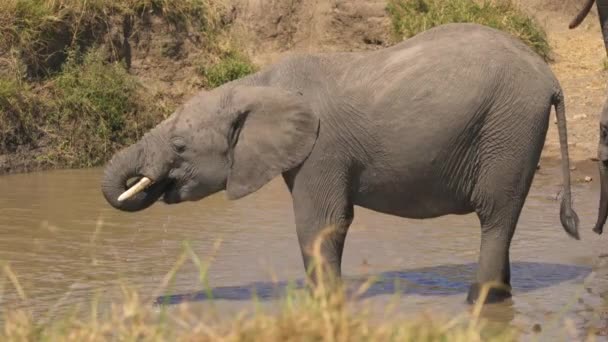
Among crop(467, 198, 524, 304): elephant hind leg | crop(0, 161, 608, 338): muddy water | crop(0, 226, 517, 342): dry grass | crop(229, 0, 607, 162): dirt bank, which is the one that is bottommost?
crop(229, 0, 607, 162): dirt bank

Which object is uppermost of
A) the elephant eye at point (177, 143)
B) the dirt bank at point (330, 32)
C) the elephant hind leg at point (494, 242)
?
the elephant eye at point (177, 143)

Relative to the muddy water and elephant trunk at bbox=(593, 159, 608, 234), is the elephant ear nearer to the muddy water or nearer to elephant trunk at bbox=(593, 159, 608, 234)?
the muddy water

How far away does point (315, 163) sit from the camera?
691 centimetres

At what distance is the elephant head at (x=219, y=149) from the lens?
687 centimetres

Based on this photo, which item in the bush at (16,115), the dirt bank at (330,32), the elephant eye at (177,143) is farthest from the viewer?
the dirt bank at (330,32)

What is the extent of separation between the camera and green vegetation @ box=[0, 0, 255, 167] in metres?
11.9

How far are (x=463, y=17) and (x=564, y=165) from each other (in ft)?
21.7

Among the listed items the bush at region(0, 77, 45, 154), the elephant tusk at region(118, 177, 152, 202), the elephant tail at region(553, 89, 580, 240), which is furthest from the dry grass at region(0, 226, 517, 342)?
the bush at region(0, 77, 45, 154)

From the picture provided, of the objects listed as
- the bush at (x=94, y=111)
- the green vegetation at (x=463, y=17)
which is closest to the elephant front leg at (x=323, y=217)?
the bush at (x=94, y=111)

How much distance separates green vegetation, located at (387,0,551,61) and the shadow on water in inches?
232

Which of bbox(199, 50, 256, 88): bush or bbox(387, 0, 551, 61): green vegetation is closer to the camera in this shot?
bbox(199, 50, 256, 88): bush

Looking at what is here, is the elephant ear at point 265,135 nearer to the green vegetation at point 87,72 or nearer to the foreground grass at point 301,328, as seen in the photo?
the foreground grass at point 301,328

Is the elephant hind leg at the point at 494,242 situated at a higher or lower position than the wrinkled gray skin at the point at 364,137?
lower

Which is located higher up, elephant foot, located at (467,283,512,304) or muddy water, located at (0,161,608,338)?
elephant foot, located at (467,283,512,304)
